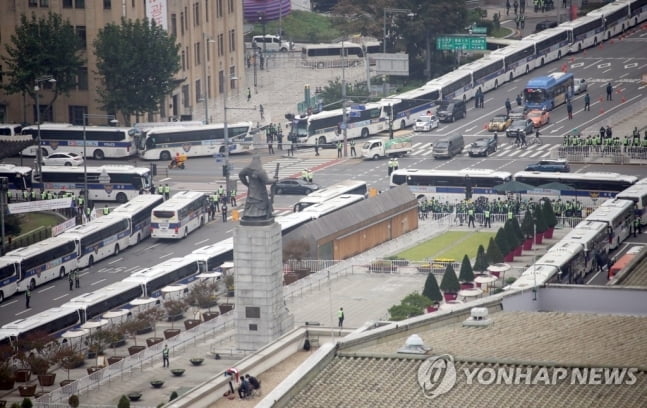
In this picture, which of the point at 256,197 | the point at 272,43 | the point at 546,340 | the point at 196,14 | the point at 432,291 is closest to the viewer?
the point at 546,340

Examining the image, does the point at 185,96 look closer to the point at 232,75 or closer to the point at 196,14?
the point at 196,14

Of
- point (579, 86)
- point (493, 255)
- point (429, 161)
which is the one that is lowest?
point (493, 255)

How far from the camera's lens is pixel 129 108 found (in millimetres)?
151125

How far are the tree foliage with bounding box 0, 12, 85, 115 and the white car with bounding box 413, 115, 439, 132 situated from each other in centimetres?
2847

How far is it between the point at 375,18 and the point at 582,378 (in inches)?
4751

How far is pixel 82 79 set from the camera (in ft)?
516

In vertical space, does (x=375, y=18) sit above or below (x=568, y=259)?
above

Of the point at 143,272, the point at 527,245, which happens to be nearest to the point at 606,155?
the point at 527,245

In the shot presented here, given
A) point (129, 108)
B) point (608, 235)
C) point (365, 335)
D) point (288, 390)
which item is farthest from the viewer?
point (129, 108)

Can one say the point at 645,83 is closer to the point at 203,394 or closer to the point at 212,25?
the point at 212,25

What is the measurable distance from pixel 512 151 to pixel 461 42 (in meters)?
26.5

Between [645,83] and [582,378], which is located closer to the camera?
[582,378]

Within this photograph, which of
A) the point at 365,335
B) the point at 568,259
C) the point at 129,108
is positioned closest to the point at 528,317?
the point at 365,335

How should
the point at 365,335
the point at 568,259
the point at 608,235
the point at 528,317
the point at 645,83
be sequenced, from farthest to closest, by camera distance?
the point at 645,83
the point at 608,235
the point at 568,259
the point at 528,317
the point at 365,335
